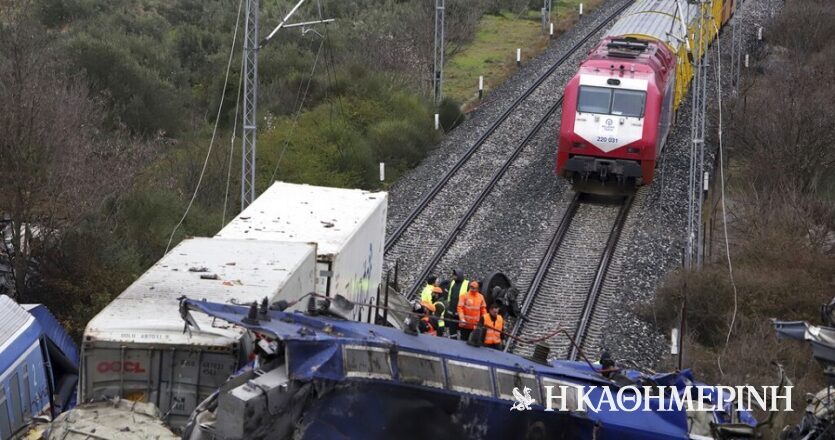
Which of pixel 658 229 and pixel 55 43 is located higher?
pixel 55 43

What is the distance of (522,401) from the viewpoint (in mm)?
9383

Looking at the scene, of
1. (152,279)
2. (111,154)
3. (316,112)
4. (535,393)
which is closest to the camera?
(535,393)

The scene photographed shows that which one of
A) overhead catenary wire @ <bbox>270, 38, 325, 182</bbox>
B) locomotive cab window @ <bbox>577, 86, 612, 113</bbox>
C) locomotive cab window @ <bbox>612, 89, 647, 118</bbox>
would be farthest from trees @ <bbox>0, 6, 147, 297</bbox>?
locomotive cab window @ <bbox>612, 89, 647, 118</bbox>

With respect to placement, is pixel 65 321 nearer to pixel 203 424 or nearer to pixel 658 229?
pixel 203 424

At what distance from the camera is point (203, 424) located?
325 inches

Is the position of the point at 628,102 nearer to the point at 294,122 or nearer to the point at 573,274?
the point at 573,274

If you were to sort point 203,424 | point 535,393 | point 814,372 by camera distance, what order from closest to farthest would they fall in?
point 203,424 → point 535,393 → point 814,372

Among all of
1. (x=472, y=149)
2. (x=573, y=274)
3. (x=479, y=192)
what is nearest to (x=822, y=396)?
(x=573, y=274)

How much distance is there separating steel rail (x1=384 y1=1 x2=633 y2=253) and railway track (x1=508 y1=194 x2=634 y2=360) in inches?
112

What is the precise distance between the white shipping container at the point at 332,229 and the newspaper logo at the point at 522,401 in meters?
4.62

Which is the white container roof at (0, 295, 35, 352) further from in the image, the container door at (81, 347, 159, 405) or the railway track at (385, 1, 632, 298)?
the railway track at (385, 1, 632, 298)

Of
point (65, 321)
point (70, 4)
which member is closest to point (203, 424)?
point (65, 321)

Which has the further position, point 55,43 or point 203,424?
point 55,43

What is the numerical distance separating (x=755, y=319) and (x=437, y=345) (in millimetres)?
8532
